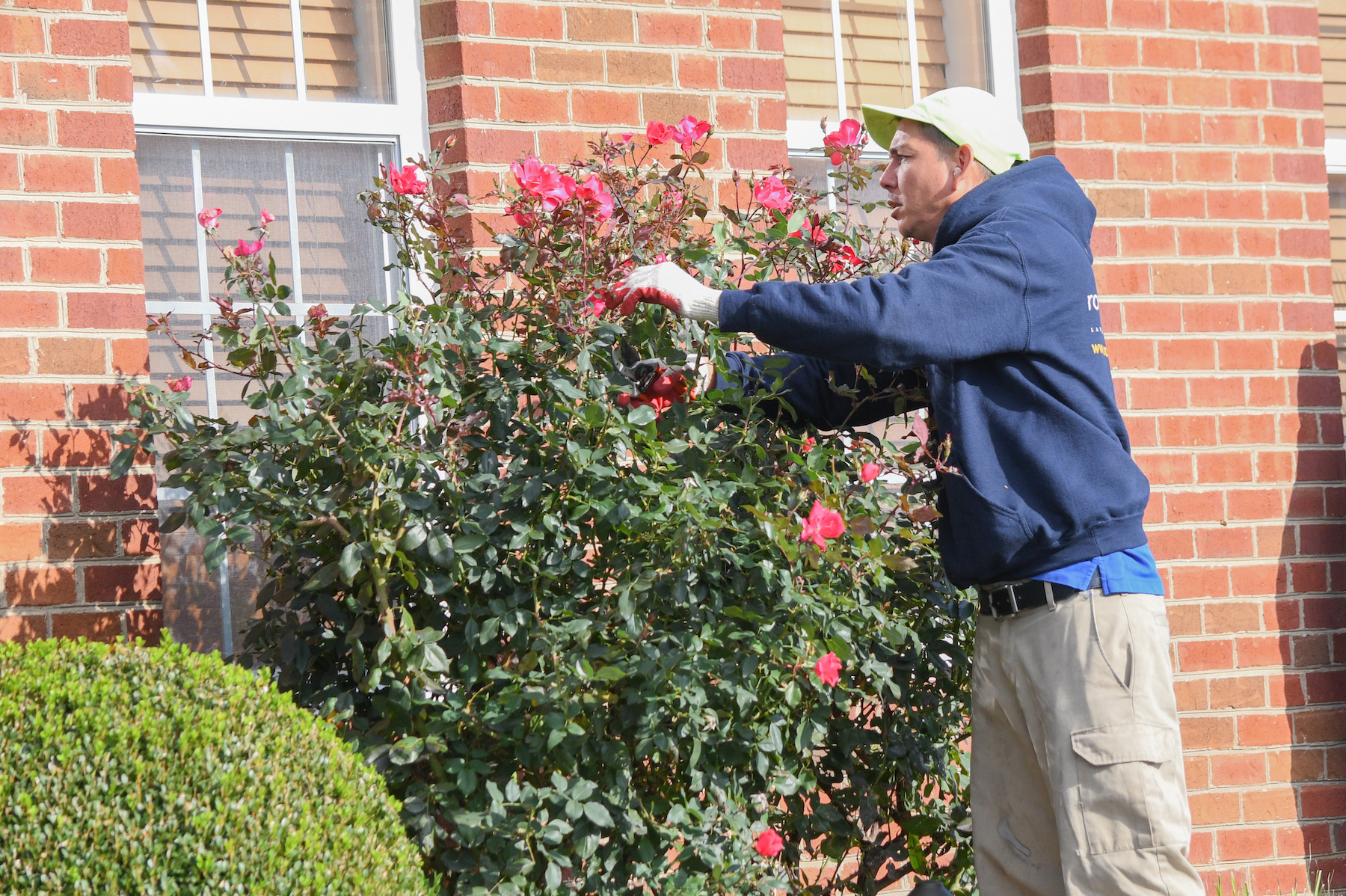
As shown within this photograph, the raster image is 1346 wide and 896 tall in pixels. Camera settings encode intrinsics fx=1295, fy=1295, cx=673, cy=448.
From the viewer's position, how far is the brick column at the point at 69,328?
3.18m

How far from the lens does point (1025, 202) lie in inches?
110

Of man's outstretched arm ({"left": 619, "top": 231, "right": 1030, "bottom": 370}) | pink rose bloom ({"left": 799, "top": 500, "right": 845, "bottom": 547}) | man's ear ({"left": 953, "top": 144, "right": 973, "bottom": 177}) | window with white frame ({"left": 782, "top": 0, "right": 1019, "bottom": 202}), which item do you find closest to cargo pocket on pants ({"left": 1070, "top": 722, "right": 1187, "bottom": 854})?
pink rose bloom ({"left": 799, "top": 500, "right": 845, "bottom": 547})

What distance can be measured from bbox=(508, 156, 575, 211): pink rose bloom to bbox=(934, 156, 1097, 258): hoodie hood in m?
0.85

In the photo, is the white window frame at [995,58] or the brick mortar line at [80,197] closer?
the brick mortar line at [80,197]

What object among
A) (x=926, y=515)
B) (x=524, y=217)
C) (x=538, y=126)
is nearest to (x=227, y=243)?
(x=538, y=126)

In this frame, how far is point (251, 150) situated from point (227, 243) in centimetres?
29

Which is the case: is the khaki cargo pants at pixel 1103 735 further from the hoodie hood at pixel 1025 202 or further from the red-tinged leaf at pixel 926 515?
the hoodie hood at pixel 1025 202

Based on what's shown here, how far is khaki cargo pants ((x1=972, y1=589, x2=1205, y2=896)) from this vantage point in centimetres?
259

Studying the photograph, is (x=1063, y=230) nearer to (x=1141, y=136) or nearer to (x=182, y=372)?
(x=1141, y=136)

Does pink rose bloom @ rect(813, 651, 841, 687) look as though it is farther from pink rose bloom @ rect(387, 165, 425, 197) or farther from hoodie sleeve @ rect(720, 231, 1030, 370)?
pink rose bloom @ rect(387, 165, 425, 197)

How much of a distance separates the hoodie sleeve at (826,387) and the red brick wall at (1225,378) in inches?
62.1

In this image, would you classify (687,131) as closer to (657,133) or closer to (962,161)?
(657,133)

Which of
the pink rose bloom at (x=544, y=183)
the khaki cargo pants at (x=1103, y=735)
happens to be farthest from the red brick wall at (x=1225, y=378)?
Result: the pink rose bloom at (x=544, y=183)

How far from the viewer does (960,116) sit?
9.75 feet
